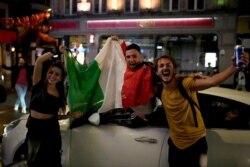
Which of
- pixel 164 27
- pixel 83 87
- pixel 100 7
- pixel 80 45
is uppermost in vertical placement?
pixel 100 7

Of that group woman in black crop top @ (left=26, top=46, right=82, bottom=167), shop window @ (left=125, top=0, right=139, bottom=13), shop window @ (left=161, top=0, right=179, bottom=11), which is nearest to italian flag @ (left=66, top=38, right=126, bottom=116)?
woman in black crop top @ (left=26, top=46, right=82, bottom=167)

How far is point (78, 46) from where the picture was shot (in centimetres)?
2495

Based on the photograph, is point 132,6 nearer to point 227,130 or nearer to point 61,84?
point 61,84

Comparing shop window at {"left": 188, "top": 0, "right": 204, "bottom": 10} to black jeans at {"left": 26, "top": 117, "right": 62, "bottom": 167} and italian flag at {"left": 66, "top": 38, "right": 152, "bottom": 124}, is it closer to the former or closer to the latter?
italian flag at {"left": 66, "top": 38, "right": 152, "bottom": 124}

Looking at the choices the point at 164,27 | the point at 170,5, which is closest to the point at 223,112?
the point at 164,27

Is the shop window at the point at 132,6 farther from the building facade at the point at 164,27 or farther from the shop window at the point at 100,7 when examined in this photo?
the shop window at the point at 100,7

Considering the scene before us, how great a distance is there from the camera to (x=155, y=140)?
3.65m

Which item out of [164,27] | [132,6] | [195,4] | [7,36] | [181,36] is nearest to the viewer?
[7,36]

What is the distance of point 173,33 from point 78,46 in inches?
276

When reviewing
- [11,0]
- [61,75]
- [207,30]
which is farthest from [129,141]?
[11,0]

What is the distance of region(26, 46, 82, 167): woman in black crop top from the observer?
3.66 metres

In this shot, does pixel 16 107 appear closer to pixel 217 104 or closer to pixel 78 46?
pixel 217 104

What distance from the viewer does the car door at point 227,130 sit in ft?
11.5

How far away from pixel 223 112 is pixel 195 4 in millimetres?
19299
